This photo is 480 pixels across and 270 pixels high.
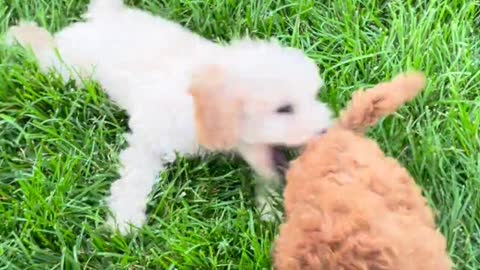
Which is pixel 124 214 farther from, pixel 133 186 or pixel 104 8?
pixel 104 8

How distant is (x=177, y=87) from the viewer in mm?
2414

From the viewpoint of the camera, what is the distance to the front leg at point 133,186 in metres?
2.32

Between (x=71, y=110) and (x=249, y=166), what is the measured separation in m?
0.55

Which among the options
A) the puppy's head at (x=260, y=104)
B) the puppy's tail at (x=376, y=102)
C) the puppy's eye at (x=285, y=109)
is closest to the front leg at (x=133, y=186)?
the puppy's head at (x=260, y=104)

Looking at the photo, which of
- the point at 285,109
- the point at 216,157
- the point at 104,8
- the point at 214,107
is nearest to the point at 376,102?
the point at 285,109

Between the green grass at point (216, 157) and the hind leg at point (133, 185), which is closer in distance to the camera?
the green grass at point (216, 157)

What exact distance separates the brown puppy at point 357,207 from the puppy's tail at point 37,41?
3.33 ft

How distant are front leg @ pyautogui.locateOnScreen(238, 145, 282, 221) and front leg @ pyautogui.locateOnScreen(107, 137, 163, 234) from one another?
28 centimetres

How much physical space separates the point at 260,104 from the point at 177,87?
296 millimetres

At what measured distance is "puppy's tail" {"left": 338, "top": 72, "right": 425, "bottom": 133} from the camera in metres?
2.04

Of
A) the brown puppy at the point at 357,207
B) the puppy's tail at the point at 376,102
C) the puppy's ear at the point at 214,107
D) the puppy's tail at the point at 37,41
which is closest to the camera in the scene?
the brown puppy at the point at 357,207

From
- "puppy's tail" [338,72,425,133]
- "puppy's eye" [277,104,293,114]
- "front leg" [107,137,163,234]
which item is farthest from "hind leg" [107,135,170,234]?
"puppy's tail" [338,72,425,133]

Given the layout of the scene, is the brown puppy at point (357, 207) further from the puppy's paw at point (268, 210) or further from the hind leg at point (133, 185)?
the hind leg at point (133, 185)

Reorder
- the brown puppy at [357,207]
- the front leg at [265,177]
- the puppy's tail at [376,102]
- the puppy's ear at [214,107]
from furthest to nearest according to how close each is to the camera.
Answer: the front leg at [265,177] → the puppy's ear at [214,107] → the puppy's tail at [376,102] → the brown puppy at [357,207]
